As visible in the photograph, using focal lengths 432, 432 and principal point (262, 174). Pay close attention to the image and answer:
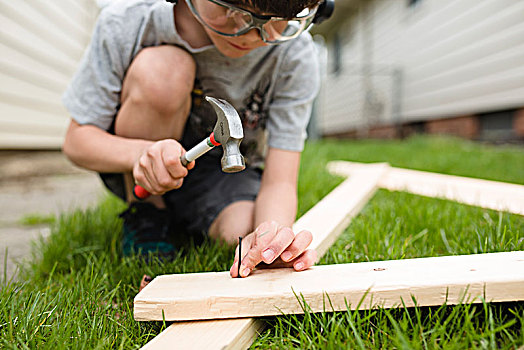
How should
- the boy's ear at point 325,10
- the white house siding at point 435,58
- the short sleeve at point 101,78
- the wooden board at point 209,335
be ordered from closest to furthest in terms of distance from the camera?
the wooden board at point 209,335 → the boy's ear at point 325,10 → the short sleeve at point 101,78 → the white house siding at point 435,58

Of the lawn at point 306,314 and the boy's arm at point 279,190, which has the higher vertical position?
the boy's arm at point 279,190

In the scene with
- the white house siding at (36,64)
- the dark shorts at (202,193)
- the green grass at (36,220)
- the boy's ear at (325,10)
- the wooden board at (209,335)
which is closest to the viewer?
the wooden board at (209,335)

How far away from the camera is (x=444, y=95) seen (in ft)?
23.6

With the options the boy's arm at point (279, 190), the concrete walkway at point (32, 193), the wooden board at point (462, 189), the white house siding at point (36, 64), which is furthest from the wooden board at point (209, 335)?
the white house siding at point (36, 64)

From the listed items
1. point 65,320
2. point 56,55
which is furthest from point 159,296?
point 56,55

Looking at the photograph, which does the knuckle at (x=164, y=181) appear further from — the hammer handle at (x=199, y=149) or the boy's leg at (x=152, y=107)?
the boy's leg at (x=152, y=107)

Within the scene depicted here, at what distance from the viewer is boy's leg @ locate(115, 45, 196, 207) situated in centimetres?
146

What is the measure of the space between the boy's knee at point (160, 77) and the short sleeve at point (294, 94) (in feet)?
1.22

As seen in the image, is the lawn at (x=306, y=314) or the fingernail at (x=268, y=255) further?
the fingernail at (x=268, y=255)

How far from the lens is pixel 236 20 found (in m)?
1.19

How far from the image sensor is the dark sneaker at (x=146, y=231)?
1547 millimetres

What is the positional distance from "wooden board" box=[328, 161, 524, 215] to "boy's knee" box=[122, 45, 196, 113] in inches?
53.9

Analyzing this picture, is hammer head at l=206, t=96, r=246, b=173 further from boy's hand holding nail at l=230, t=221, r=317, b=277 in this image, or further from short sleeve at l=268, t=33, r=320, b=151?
short sleeve at l=268, t=33, r=320, b=151

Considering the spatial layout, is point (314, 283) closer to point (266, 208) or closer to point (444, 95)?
point (266, 208)
